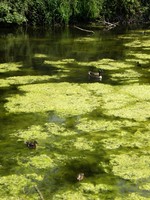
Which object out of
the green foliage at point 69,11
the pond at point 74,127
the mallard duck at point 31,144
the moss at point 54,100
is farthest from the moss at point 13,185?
the green foliage at point 69,11

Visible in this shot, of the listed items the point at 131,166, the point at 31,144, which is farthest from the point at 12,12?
the point at 131,166

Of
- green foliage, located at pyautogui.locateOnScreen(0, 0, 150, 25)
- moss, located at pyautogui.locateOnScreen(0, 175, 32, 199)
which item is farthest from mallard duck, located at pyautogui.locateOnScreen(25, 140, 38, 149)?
green foliage, located at pyautogui.locateOnScreen(0, 0, 150, 25)

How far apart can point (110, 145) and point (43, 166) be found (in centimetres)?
151

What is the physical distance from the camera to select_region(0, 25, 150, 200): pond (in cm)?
635

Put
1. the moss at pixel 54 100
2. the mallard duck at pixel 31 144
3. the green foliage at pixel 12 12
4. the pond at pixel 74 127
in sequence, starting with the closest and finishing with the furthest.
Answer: the pond at pixel 74 127 → the mallard duck at pixel 31 144 → the moss at pixel 54 100 → the green foliage at pixel 12 12

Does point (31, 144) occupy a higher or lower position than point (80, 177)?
higher

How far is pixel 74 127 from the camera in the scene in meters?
8.57

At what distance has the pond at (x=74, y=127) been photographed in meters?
6.35

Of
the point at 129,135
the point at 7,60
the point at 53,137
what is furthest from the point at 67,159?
the point at 7,60

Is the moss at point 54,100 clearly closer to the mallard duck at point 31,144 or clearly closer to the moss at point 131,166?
the mallard duck at point 31,144

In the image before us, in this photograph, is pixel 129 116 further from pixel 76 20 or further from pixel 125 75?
pixel 76 20

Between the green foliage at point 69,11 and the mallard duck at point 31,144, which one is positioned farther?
the green foliage at point 69,11

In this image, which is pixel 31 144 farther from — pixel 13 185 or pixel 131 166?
pixel 131 166

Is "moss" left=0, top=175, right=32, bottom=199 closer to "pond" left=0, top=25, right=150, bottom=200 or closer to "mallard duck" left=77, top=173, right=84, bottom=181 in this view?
"pond" left=0, top=25, right=150, bottom=200
